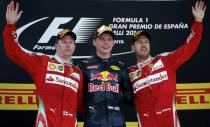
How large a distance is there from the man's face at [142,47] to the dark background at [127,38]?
859 mm

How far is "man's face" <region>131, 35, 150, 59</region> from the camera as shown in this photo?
3.57 metres

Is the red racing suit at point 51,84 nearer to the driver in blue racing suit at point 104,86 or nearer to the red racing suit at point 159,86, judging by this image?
the driver in blue racing suit at point 104,86

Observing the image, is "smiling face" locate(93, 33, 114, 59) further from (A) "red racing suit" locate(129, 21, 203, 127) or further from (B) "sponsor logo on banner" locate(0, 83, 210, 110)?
(B) "sponsor logo on banner" locate(0, 83, 210, 110)

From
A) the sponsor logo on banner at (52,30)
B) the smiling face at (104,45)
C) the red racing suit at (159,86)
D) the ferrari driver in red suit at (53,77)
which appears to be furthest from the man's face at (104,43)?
the sponsor logo on banner at (52,30)

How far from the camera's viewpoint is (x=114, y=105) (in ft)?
11.0

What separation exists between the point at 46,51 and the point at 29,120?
80 cm

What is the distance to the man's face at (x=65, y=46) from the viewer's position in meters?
3.38

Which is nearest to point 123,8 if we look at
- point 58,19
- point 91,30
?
point 91,30

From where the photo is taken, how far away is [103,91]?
3354 mm

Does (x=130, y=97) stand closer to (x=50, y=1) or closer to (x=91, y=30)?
(x=91, y=30)

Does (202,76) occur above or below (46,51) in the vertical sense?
below

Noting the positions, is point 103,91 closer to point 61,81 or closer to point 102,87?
point 102,87

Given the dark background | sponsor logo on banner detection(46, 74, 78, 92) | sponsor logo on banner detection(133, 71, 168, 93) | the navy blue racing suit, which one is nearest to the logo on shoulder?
the navy blue racing suit

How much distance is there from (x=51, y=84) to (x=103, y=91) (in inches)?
17.4
